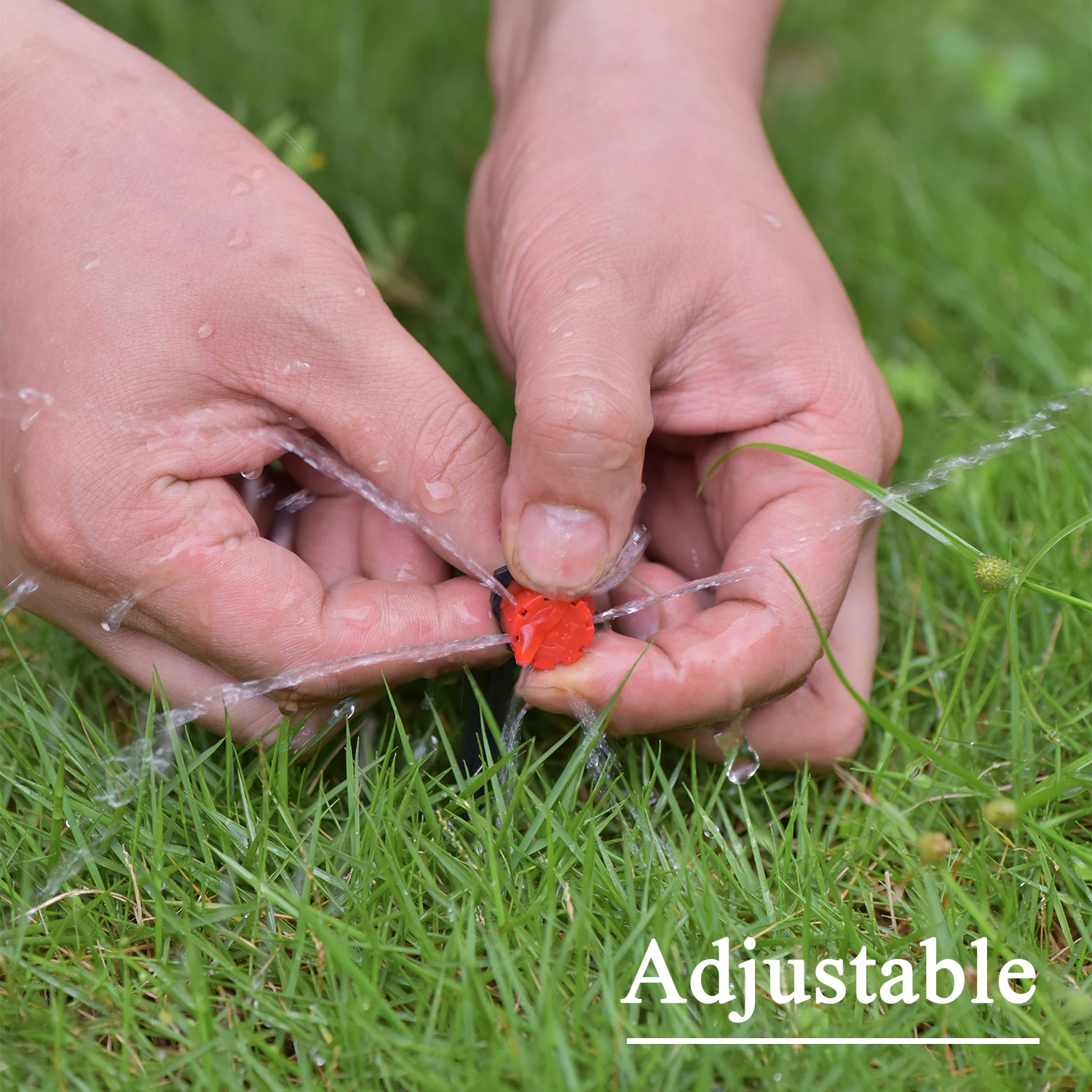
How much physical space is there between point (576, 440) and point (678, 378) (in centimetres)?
38

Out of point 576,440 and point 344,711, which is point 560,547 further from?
point 344,711

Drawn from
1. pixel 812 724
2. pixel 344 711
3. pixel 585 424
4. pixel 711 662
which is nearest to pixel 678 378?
pixel 585 424

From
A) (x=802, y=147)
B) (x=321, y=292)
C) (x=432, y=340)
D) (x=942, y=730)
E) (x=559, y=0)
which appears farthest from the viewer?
(x=802, y=147)

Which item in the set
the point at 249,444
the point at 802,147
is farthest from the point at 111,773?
the point at 802,147

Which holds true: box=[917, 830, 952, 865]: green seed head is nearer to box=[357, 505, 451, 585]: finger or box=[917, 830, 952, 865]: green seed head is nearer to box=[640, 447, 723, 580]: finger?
box=[640, 447, 723, 580]: finger

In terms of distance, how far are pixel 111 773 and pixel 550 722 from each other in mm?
675

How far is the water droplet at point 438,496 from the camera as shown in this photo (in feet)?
5.11

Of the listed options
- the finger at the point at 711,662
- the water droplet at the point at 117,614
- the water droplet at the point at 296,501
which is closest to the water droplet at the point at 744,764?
the finger at the point at 711,662

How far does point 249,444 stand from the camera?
1.58 m

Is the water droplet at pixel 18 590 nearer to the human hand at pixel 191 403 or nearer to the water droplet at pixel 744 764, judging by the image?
the human hand at pixel 191 403

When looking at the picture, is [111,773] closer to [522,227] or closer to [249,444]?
[249,444]

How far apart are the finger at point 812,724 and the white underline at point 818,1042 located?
45cm

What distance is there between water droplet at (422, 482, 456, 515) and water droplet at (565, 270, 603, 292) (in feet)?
1.12

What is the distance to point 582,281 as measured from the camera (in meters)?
1.56
